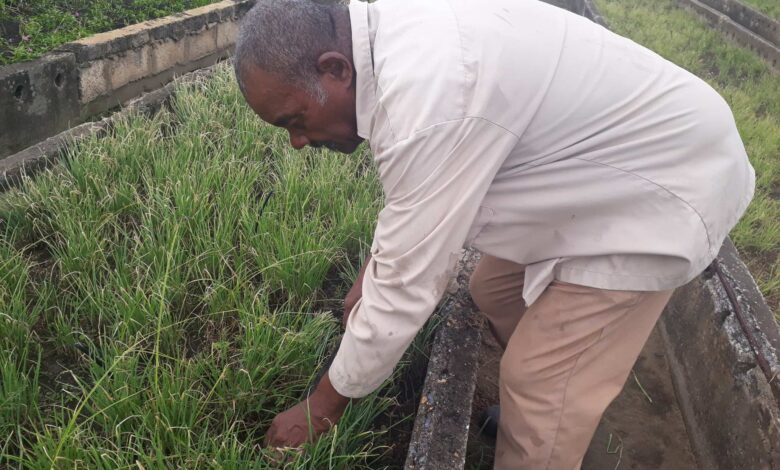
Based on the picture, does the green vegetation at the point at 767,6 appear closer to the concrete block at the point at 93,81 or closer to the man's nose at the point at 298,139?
the concrete block at the point at 93,81

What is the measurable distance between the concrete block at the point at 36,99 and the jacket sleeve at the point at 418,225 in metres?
2.91

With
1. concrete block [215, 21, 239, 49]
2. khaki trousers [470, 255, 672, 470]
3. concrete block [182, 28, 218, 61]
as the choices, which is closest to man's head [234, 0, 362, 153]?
khaki trousers [470, 255, 672, 470]

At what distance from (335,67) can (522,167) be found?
50 centimetres

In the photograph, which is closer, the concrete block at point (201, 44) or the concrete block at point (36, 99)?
the concrete block at point (36, 99)

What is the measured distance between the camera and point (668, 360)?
2766 millimetres

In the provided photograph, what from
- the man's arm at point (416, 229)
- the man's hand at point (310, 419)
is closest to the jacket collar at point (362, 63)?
the man's arm at point (416, 229)

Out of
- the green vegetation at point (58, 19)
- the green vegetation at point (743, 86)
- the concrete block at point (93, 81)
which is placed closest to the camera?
the green vegetation at point (743, 86)

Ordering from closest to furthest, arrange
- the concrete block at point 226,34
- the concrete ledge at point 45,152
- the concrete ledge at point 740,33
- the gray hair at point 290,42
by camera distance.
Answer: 1. the gray hair at point 290,42
2. the concrete ledge at point 45,152
3. the concrete block at point 226,34
4. the concrete ledge at point 740,33

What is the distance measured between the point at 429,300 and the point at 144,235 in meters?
1.32

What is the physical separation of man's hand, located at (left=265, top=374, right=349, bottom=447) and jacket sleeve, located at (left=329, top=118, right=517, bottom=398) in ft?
0.54

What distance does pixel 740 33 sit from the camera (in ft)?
24.8

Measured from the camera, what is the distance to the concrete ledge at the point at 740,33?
6641 mm

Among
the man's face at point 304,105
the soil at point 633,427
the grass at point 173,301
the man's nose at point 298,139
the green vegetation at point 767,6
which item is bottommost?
the soil at point 633,427

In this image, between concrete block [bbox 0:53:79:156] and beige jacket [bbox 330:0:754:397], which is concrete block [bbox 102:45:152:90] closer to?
concrete block [bbox 0:53:79:156]
